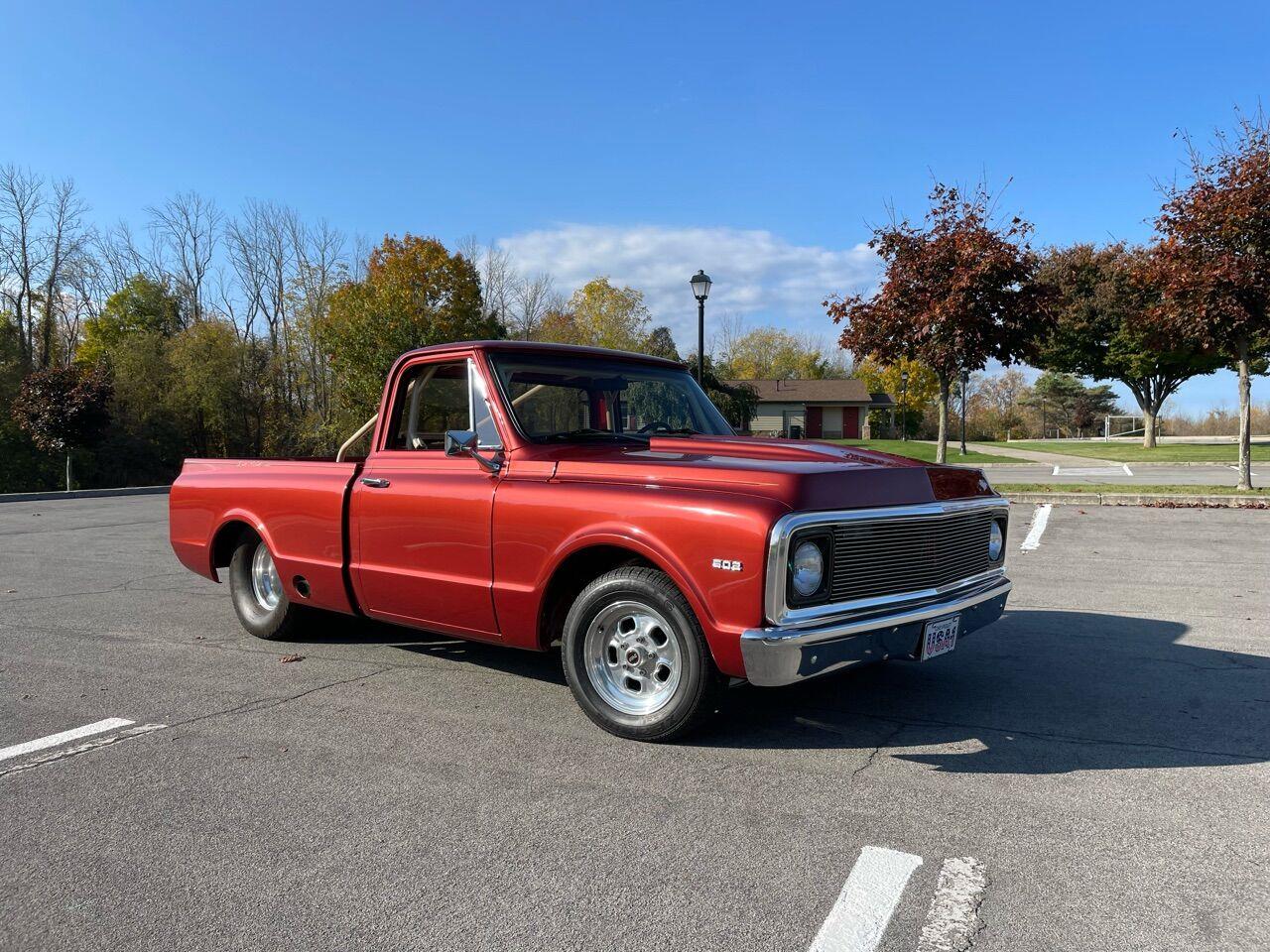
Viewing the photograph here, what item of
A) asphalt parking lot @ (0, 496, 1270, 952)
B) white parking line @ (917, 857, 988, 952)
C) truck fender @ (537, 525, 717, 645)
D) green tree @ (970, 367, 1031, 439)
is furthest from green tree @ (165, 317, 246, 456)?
green tree @ (970, 367, 1031, 439)

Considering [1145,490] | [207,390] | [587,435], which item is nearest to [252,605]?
[587,435]

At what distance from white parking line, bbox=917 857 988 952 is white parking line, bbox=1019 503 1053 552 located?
316 inches

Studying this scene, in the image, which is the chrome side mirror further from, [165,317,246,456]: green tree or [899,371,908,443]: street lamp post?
[899,371,908,443]: street lamp post

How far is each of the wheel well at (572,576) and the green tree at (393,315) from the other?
26.0m

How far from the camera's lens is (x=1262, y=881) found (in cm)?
274

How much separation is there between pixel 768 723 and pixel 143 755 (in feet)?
9.19

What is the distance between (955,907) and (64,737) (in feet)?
12.7

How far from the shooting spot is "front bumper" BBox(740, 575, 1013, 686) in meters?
3.47

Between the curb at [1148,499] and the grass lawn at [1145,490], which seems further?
the grass lawn at [1145,490]

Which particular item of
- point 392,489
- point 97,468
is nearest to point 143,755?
point 392,489

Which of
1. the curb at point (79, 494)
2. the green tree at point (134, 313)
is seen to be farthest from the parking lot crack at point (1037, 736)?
the green tree at point (134, 313)

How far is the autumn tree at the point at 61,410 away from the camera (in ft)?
81.8

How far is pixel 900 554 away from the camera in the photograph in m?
3.96

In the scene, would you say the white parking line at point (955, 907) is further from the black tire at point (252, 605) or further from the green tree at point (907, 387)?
the green tree at point (907, 387)
